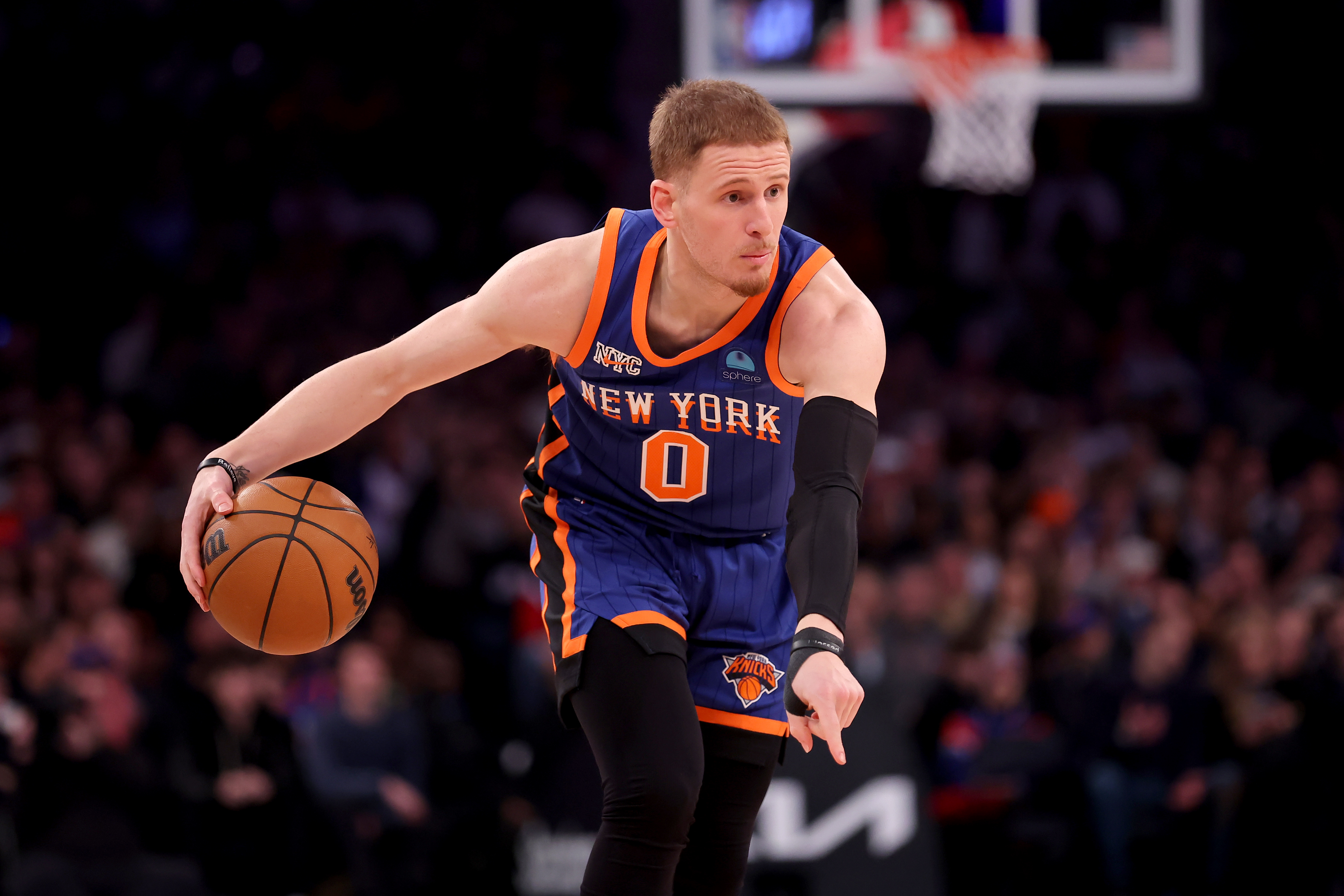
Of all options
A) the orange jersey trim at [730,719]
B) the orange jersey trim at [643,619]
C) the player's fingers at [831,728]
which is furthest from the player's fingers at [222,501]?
the player's fingers at [831,728]

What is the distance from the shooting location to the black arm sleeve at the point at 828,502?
3.34 m

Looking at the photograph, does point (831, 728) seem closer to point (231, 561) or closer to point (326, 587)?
point (326, 587)

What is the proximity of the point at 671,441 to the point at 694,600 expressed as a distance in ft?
1.42

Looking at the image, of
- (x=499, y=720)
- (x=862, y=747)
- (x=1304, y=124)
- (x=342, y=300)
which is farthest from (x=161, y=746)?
(x=1304, y=124)

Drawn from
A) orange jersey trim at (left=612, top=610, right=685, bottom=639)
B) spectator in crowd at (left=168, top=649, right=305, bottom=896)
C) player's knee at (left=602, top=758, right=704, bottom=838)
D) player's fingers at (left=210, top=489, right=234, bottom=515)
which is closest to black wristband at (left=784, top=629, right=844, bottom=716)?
player's knee at (left=602, top=758, right=704, bottom=838)

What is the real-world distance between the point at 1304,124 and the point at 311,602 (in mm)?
14333

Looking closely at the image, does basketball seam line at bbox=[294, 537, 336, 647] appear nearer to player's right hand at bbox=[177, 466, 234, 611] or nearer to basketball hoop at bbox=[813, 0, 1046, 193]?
player's right hand at bbox=[177, 466, 234, 611]

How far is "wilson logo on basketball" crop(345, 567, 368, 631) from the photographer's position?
4.23 metres

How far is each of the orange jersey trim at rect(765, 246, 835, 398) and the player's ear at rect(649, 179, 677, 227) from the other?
0.34 m

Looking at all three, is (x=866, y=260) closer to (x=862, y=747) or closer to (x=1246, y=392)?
(x=1246, y=392)

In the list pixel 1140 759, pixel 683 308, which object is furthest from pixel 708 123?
pixel 1140 759

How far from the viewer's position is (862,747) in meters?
8.44

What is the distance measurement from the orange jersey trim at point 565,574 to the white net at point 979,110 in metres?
6.06

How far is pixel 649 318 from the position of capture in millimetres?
4016
